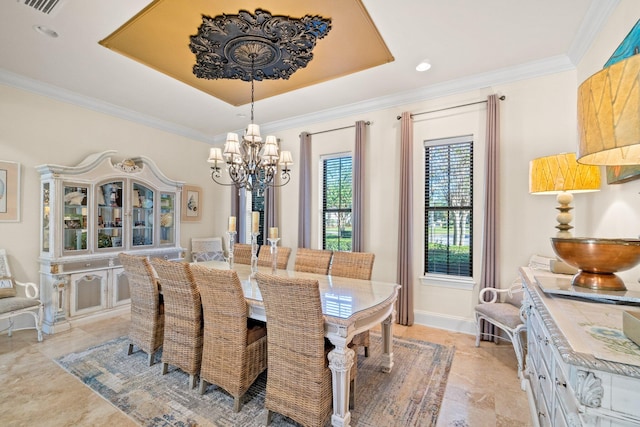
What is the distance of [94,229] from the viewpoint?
12.6 ft

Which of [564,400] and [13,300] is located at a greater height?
[564,400]

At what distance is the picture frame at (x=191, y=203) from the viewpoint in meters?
5.26

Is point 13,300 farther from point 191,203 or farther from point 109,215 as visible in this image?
point 191,203

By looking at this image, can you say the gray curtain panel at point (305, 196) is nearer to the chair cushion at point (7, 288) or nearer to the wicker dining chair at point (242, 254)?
the wicker dining chair at point (242, 254)

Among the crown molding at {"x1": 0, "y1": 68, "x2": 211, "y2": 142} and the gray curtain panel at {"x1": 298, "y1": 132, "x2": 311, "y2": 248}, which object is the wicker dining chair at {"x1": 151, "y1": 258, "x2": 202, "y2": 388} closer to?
the gray curtain panel at {"x1": 298, "y1": 132, "x2": 311, "y2": 248}

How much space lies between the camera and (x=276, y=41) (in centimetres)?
253

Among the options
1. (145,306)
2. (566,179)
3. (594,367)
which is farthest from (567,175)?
(145,306)

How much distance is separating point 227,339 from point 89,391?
125 cm

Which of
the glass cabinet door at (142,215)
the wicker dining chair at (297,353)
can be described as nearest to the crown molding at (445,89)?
the glass cabinet door at (142,215)

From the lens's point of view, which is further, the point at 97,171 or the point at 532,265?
the point at 97,171

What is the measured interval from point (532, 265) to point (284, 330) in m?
2.61

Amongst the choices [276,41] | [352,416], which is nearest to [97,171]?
[276,41]

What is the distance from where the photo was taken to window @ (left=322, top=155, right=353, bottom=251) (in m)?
4.36

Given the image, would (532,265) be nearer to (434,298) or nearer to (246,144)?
(434,298)
